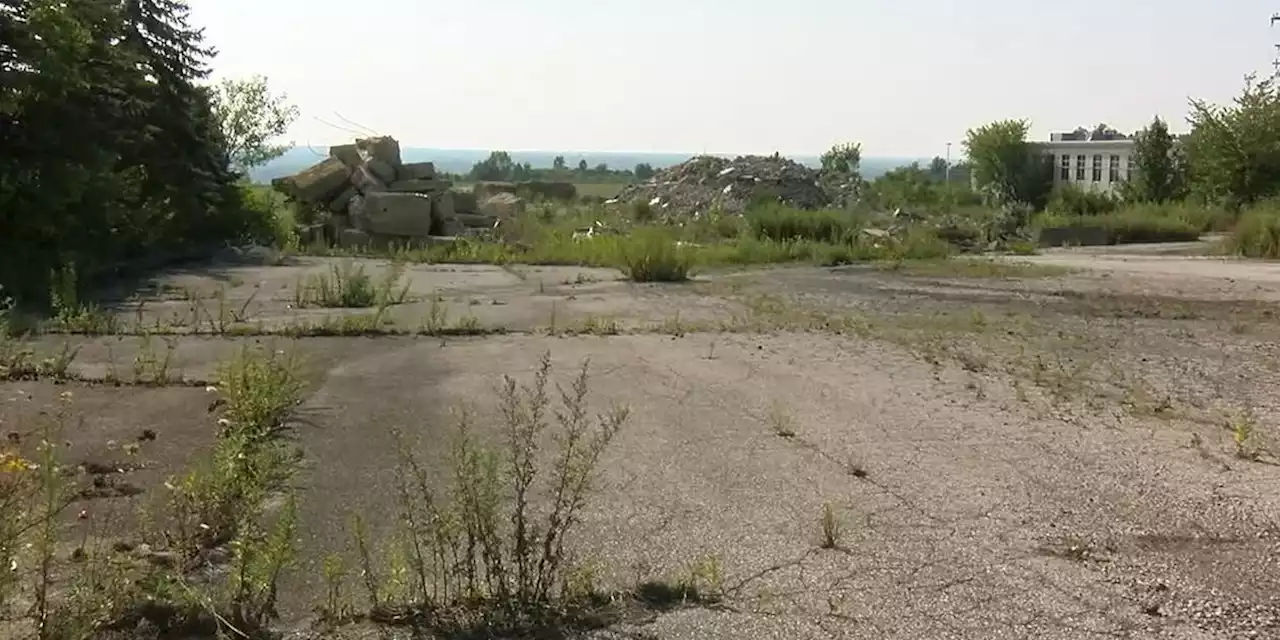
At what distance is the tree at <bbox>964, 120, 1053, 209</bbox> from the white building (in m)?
1.40

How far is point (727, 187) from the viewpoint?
46.1 metres

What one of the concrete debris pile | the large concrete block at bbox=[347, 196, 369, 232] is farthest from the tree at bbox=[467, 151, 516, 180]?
the large concrete block at bbox=[347, 196, 369, 232]

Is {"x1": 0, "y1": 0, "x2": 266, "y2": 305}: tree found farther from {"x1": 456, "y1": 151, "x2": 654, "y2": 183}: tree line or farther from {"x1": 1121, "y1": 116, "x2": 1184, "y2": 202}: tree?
{"x1": 456, "y1": 151, "x2": 654, "y2": 183}: tree line

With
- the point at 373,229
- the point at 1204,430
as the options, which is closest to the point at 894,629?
the point at 1204,430

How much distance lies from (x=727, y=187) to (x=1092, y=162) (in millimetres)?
33721

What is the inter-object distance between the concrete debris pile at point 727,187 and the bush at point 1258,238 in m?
16.0

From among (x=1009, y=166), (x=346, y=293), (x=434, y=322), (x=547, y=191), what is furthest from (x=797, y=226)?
(x=1009, y=166)

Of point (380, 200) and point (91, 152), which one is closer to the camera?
point (91, 152)

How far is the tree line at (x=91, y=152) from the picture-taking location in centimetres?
1441

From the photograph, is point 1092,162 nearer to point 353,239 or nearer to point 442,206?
point 442,206

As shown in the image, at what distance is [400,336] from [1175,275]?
14.0m

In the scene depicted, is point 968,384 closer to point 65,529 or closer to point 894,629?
point 894,629

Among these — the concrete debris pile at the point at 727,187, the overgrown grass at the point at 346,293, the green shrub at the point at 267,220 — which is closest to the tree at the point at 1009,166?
the concrete debris pile at the point at 727,187

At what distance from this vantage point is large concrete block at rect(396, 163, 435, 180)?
35875mm
